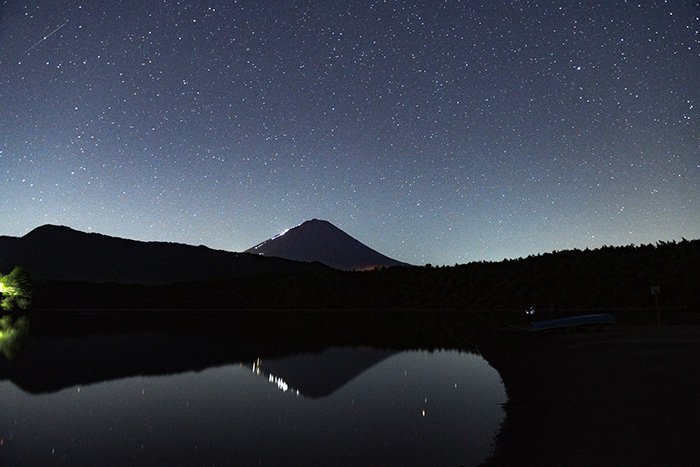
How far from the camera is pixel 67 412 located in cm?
982

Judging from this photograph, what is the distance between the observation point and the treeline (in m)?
44.4

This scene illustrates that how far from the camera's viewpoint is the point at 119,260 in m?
153

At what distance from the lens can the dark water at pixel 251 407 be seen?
714 centimetres

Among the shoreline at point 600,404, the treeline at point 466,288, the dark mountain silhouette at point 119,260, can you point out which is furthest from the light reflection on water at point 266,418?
the dark mountain silhouette at point 119,260

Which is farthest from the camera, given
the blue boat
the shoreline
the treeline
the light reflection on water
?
the treeline

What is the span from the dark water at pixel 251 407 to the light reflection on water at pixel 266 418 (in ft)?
0.10

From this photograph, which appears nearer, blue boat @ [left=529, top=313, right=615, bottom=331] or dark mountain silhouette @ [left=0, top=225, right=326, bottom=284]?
blue boat @ [left=529, top=313, right=615, bottom=331]

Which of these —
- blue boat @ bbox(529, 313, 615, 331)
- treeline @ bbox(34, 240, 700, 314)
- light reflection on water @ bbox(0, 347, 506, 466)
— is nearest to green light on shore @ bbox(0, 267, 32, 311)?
treeline @ bbox(34, 240, 700, 314)

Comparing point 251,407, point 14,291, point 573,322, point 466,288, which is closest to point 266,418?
point 251,407

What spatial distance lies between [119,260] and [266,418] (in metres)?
160

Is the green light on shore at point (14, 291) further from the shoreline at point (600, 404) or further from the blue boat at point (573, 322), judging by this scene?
the shoreline at point (600, 404)

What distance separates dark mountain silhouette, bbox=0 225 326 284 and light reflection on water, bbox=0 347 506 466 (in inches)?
4847

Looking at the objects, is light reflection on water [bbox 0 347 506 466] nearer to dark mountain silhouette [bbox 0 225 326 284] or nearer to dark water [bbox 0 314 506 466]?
dark water [bbox 0 314 506 466]

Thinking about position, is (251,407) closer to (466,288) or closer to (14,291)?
(466,288)
